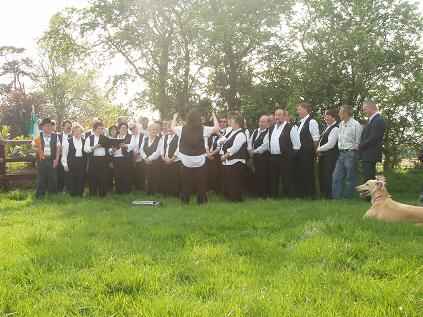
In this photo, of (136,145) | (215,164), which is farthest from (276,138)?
(136,145)

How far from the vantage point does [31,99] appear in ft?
134

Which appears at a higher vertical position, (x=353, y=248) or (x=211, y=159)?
(x=211, y=159)

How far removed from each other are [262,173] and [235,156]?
1.25 m

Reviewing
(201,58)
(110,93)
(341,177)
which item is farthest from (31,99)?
(341,177)

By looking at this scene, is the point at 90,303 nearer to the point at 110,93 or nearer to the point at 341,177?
the point at 341,177

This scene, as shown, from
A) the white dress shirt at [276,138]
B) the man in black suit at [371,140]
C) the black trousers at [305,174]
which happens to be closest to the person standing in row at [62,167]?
the white dress shirt at [276,138]

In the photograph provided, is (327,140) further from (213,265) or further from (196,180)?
(213,265)

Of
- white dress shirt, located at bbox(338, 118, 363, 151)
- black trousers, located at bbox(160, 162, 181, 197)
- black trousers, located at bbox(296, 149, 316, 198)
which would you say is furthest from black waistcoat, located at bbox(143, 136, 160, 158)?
white dress shirt, located at bbox(338, 118, 363, 151)

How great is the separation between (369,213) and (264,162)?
4.23 m

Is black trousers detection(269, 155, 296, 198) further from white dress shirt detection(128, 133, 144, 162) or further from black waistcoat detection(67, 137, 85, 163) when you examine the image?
black waistcoat detection(67, 137, 85, 163)

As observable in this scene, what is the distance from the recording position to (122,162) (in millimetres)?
12430

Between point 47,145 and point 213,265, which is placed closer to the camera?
point 213,265

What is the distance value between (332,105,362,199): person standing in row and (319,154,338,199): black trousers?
0.34m

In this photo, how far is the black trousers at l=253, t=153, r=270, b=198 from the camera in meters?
11.1
